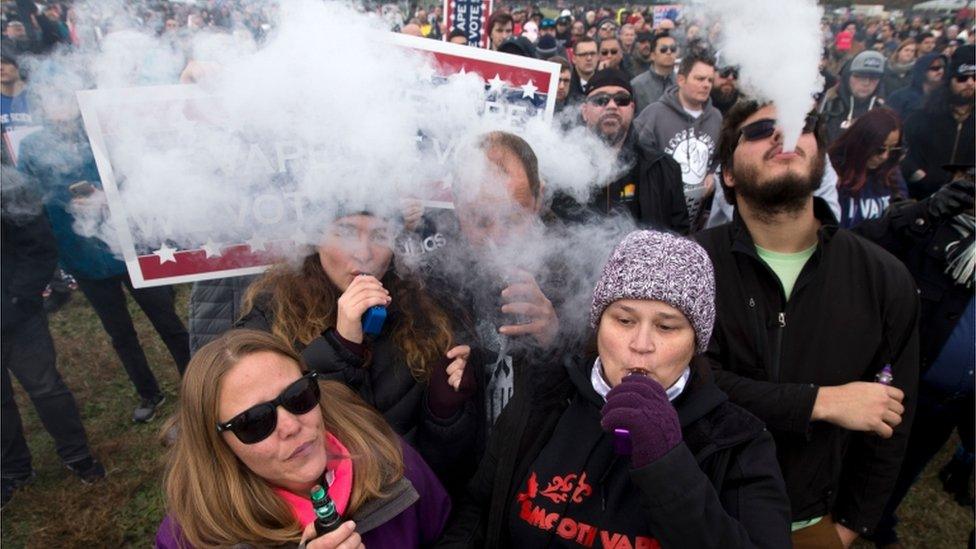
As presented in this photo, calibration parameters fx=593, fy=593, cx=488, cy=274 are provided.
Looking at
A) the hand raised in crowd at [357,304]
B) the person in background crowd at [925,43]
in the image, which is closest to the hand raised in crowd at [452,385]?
the hand raised in crowd at [357,304]

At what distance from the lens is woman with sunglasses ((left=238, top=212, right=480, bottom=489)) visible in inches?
80.0

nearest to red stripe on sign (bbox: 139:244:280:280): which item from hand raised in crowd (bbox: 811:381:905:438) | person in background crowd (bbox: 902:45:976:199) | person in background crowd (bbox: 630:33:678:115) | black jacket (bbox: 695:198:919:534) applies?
Answer: black jacket (bbox: 695:198:919:534)

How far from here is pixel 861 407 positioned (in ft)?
6.28

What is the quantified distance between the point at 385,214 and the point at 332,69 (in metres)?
0.57

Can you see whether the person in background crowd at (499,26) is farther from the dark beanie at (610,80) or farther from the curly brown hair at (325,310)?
the curly brown hair at (325,310)

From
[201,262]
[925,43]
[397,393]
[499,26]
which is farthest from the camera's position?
[925,43]

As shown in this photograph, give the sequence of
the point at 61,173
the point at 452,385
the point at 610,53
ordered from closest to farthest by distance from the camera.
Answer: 1. the point at 452,385
2. the point at 61,173
3. the point at 610,53

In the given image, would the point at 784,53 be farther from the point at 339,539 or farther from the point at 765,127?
the point at 339,539

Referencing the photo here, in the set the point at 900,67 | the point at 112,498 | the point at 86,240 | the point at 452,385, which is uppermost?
the point at 900,67

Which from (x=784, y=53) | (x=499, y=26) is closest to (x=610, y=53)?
(x=499, y=26)

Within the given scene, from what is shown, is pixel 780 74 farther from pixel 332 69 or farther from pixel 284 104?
pixel 284 104

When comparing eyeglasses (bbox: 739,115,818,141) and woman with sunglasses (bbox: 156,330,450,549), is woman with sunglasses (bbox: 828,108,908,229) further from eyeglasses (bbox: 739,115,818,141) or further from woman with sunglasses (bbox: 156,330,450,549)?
woman with sunglasses (bbox: 156,330,450,549)

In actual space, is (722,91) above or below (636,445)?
above

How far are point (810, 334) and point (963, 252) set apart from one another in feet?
4.00
